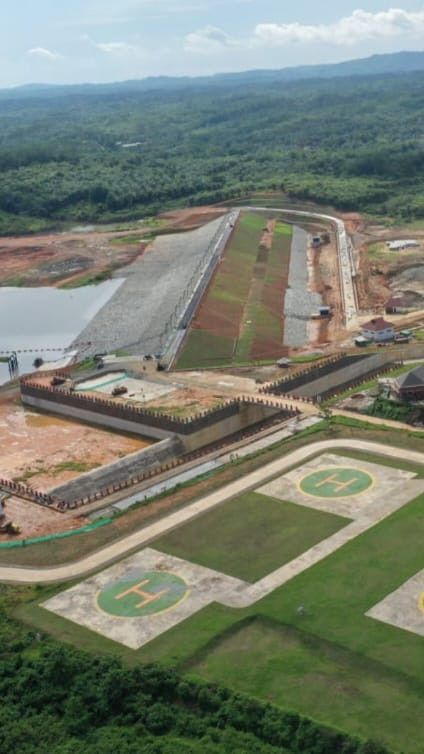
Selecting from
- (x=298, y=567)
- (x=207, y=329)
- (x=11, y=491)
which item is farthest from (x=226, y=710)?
(x=207, y=329)

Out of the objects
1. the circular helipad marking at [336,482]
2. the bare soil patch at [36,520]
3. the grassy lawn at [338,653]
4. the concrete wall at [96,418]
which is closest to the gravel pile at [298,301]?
the concrete wall at [96,418]

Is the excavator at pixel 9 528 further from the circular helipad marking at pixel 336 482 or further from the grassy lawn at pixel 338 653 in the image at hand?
the circular helipad marking at pixel 336 482

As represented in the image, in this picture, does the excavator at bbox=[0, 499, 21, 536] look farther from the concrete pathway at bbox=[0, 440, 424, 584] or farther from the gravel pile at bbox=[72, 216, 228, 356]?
the gravel pile at bbox=[72, 216, 228, 356]

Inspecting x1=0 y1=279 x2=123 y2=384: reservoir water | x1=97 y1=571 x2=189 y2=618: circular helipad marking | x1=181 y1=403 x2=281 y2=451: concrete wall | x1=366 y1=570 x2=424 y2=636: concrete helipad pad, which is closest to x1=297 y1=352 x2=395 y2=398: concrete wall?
x1=181 y1=403 x2=281 y2=451: concrete wall

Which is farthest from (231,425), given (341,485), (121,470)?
(341,485)

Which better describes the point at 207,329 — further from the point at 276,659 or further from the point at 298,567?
the point at 276,659

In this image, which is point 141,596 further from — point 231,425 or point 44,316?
point 44,316
